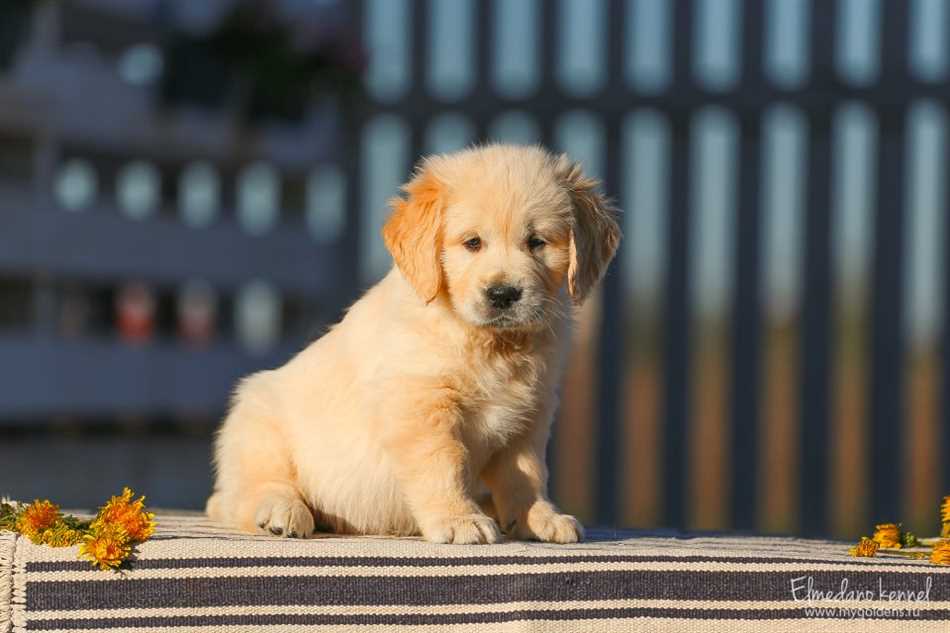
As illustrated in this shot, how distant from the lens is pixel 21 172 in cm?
1177

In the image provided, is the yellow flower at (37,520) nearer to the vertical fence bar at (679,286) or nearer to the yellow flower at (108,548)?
the yellow flower at (108,548)

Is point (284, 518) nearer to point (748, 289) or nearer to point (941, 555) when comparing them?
point (941, 555)

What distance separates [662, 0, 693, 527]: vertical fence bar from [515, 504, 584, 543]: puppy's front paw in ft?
15.8

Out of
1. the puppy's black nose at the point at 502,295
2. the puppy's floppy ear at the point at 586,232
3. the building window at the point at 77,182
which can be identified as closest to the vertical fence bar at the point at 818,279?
the puppy's floppy ear at the point at 586,232

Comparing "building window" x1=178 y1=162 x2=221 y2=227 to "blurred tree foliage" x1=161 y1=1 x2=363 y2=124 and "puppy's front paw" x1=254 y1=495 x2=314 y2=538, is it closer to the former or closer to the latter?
"blurred tree foliage" x1=161 y1=1 x2=363 y2=124

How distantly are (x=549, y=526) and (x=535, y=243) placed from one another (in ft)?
2.18

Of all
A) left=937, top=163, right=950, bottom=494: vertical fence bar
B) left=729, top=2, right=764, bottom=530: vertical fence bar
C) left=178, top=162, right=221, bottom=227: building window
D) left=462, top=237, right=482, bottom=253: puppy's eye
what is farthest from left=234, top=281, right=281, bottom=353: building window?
left=462, top=237, right=482, bottom=253: puppy's eye

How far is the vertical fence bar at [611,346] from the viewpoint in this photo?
8.06m

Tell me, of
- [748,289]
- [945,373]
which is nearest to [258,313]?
[748,289]

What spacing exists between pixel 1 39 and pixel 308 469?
5.49 meters

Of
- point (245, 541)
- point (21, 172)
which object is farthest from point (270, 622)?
point (21, 172)

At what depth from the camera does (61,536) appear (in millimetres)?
2967

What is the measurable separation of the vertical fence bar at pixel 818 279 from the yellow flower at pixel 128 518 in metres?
5.56

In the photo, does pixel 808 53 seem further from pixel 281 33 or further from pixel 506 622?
pixel 506 622
